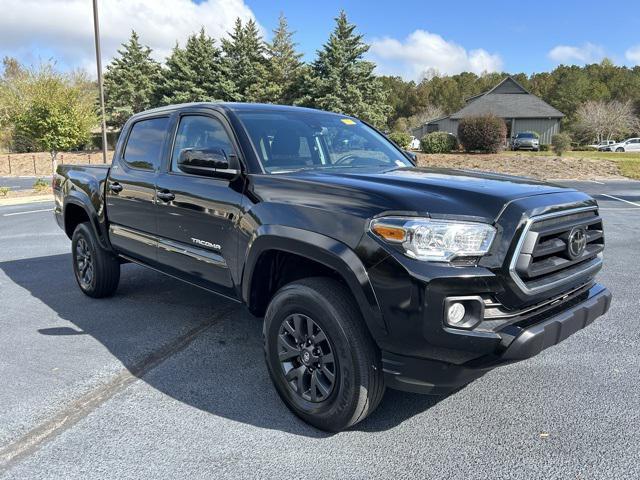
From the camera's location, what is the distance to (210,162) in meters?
3.33

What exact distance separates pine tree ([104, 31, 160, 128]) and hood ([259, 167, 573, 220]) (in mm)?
45271

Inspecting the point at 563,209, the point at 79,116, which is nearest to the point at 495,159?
the point at 79,116

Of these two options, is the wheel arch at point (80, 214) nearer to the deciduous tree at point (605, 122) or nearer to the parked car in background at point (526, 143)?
the parked car in background at point (526, 143)

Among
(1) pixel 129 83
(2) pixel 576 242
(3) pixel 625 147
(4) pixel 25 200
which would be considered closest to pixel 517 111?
(3) pixel 625 147

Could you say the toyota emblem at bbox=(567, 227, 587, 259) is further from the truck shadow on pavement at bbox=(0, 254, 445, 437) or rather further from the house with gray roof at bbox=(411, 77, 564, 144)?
the house with gray roof at bbox=(411, 77, 564, 144)

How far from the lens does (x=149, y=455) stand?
2.63 m

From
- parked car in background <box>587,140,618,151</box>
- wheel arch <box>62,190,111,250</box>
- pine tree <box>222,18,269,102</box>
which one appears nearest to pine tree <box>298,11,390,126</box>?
pine tree <box>222,18,269,102</box>

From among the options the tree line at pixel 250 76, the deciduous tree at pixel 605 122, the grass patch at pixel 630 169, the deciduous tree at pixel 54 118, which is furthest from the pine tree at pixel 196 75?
the deciduous tree at pixel 605 122

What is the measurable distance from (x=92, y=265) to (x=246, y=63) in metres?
40.4

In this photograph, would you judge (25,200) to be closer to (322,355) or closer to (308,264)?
(308,264)

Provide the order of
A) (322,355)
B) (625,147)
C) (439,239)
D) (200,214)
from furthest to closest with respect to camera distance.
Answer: (625,147) < (200,214) < (322,355) < (439,239)

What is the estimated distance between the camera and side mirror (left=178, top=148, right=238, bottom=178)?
3.27 m

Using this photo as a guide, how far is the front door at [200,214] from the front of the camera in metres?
3.32

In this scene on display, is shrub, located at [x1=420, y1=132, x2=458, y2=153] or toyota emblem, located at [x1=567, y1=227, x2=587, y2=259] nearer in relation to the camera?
toyota emblem, located at [x1=567, y1=227, x2=587, y2=259]
